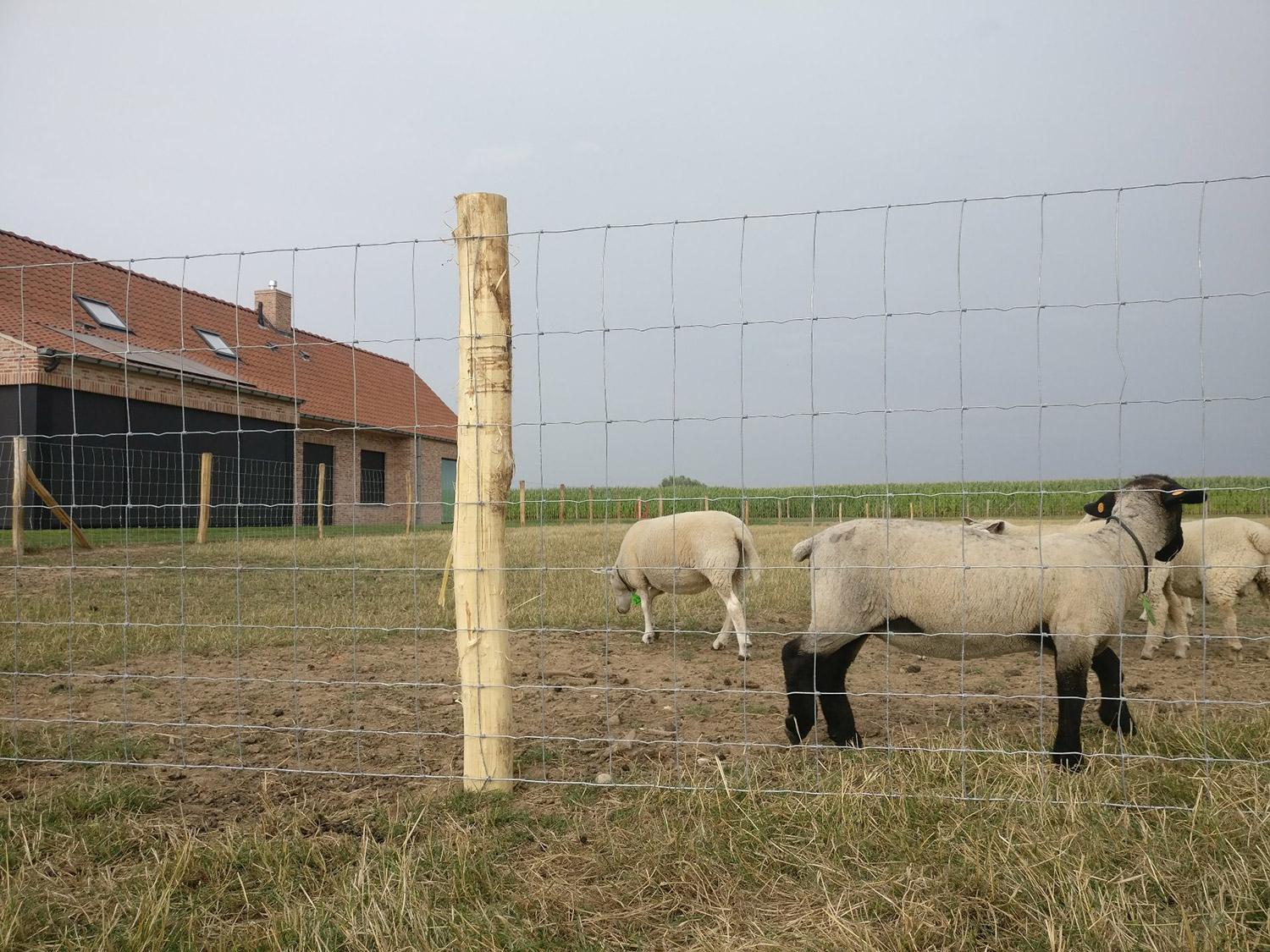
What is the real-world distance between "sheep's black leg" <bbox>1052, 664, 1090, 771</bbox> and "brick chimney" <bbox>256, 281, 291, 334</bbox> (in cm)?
2963

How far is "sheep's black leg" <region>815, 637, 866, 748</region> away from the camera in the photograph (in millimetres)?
4777

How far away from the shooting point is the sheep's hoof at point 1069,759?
13.3 feet

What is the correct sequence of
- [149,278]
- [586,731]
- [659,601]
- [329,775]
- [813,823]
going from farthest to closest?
[149,278] → [659,601] → [586,731] → [329,775] → [813,823]

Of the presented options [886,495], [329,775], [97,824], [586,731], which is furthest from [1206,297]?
[97,824]

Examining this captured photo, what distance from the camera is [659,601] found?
11062 mm

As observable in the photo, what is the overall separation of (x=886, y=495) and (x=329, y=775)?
3.03 meters

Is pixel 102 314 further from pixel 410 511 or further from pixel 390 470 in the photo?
pixel 410 511

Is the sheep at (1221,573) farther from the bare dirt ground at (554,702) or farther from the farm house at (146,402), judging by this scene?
the farm house at (146,402)

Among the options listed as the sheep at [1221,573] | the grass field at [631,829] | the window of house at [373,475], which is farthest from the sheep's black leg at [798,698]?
the window of house at [373,475]

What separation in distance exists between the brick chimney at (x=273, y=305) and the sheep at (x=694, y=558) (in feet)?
81.3

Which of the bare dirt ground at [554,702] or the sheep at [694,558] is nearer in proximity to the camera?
the bare dirt ground at [554,702]

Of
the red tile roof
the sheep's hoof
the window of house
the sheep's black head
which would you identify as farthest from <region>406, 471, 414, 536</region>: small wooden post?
the sheep's black head

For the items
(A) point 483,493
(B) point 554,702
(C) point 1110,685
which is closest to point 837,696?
(C) point 1110,685

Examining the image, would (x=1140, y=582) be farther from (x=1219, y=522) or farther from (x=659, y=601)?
(x=659, y=601)
